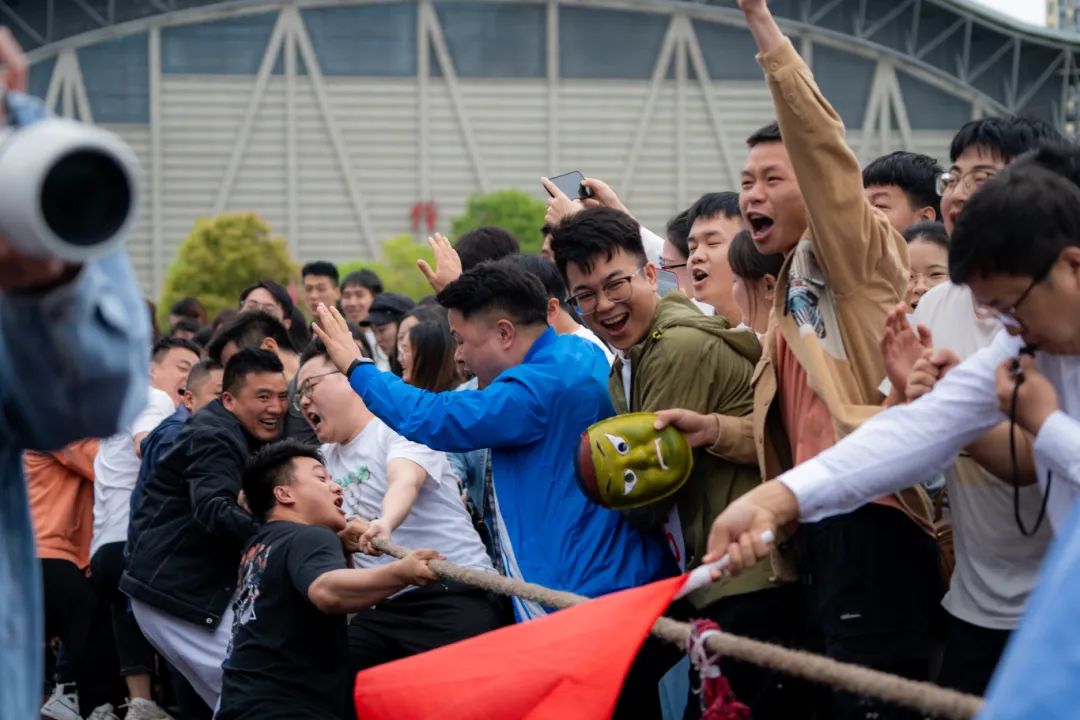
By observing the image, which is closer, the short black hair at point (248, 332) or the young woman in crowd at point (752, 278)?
the young woman in crowd at point (752, 278)

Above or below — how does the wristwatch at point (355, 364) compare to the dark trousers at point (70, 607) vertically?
above

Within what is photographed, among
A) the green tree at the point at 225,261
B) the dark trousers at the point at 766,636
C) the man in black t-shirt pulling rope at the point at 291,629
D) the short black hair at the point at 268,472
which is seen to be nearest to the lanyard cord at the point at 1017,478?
the dark trousers at the point at 766,636

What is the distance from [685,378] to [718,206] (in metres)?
1.08

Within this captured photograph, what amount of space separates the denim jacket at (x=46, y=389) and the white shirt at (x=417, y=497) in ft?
11.0

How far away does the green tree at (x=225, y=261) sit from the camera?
44219 millimetres

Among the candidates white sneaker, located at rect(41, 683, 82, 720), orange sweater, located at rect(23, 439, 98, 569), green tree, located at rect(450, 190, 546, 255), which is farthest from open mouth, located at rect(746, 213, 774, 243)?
green tree, located at rect(450, 190, 546, 255)

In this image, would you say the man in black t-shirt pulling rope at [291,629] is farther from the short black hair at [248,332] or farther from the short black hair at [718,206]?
the short black hair at [248,332]

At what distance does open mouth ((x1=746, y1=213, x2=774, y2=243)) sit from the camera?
4277 mm

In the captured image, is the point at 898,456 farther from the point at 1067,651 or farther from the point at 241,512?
the point at 241,512

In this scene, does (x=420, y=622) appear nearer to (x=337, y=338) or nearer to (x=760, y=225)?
(x=337, y=338)

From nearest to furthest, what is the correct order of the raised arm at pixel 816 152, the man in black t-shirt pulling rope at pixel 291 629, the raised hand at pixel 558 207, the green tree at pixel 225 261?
1. the raised arm at pixel 816 152
2. the man in black t-shirt pulling rope at pixel 291 629
3. the raised hand at pixel 558 207
4. the green tree at pixel 225 261

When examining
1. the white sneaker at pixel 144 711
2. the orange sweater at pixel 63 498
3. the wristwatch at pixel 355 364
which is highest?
the wristwatch at pixel 355 364

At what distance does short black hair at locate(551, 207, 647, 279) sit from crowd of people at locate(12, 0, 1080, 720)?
1cm

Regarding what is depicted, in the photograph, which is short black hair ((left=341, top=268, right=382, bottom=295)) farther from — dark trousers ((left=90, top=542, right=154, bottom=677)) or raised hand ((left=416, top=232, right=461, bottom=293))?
raised hand ((left=416, top=232, right=461, bottom=293))
